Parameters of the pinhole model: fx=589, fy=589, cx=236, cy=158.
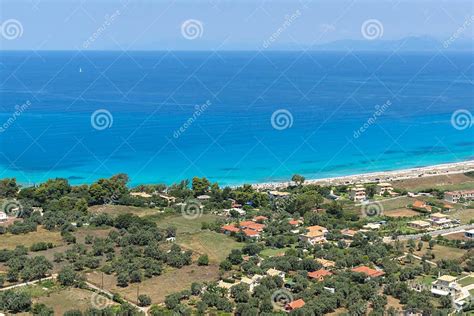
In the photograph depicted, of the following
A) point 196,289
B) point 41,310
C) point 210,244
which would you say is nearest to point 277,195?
point 210,244

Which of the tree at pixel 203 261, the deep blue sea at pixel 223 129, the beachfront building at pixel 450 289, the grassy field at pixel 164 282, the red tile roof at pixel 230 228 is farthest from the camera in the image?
the deep blue sea at pixel 223 129

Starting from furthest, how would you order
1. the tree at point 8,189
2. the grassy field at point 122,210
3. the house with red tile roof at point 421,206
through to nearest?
the tree at point 8,189 < the house with red tile roof at point 421,206 < the grassy field at point 122,210

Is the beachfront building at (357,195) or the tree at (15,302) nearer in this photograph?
the tree at (15,302)

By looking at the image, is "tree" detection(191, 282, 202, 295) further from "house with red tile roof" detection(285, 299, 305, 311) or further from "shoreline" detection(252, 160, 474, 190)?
"shoreline" detection(252, 160, 474, 190)

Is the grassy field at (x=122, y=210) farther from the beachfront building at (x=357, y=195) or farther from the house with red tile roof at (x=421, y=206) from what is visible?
the house with red tile roof at (x=421, y=206)

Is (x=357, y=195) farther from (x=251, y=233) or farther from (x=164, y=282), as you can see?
(x=164, y=282)

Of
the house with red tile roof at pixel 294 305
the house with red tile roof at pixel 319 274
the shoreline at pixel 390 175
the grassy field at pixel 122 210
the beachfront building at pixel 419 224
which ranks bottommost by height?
the house with red tile roof at pixel 294 305

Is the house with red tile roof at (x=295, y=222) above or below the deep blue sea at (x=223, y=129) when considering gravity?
below

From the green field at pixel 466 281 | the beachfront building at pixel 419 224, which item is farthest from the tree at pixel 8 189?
the green field at pixel 466 281
